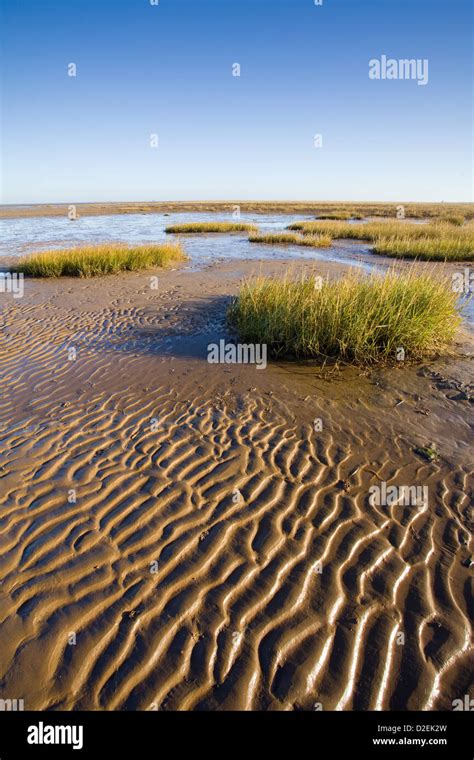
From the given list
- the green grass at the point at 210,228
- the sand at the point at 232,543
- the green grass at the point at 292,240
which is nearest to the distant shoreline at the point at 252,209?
the green grass at the point at 210,228

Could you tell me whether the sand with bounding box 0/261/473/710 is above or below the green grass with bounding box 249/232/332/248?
below

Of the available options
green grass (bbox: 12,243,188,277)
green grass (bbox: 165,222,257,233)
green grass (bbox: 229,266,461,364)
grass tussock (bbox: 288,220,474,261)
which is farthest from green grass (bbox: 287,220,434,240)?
green grass (bbox: 229,266,461,364)

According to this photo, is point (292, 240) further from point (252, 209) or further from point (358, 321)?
point (252, 209)

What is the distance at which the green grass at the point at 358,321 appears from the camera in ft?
23.8

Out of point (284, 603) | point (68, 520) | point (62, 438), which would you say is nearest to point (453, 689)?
point (284, 603)

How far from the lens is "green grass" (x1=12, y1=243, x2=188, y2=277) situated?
14.9m

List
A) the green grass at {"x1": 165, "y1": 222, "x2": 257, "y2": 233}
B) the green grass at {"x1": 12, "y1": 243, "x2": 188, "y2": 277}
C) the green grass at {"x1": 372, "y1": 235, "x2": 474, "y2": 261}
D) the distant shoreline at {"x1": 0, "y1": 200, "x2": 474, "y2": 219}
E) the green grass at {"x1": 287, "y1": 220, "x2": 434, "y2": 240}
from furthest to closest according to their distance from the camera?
the distant shoreline at {"x1": 0, "y1": 200, "x2": 474, "y2": 219}, the green grass at {"x1": 165, "y1": 222, "x2": 257, "y2": 233}, the green grass at {"x1": 287, "y1": 220, "x2": 434, "y2": 240}, the green grass at {"x1": 372, "y1": 235, "x2": 474, "y2": 261}, the green grass at {"x1": 12, "y1": 243, "x2": 188, "y2": 277}

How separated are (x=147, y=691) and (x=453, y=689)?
1819 mm

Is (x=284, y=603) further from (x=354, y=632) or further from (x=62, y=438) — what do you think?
(x=62, y=438)

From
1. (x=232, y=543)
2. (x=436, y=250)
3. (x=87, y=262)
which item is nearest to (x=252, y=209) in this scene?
(x=436, y=250)

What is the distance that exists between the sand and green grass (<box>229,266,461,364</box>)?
744mm

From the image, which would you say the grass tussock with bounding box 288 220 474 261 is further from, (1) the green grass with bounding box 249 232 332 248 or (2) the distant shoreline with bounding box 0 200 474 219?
(2) the distant shoreline with bounding box 0 200 474 219

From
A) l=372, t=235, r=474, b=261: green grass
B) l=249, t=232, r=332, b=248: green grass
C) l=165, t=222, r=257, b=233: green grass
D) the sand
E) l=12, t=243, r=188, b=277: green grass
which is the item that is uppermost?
l=165, t=222, r=257, b=233: green grass
